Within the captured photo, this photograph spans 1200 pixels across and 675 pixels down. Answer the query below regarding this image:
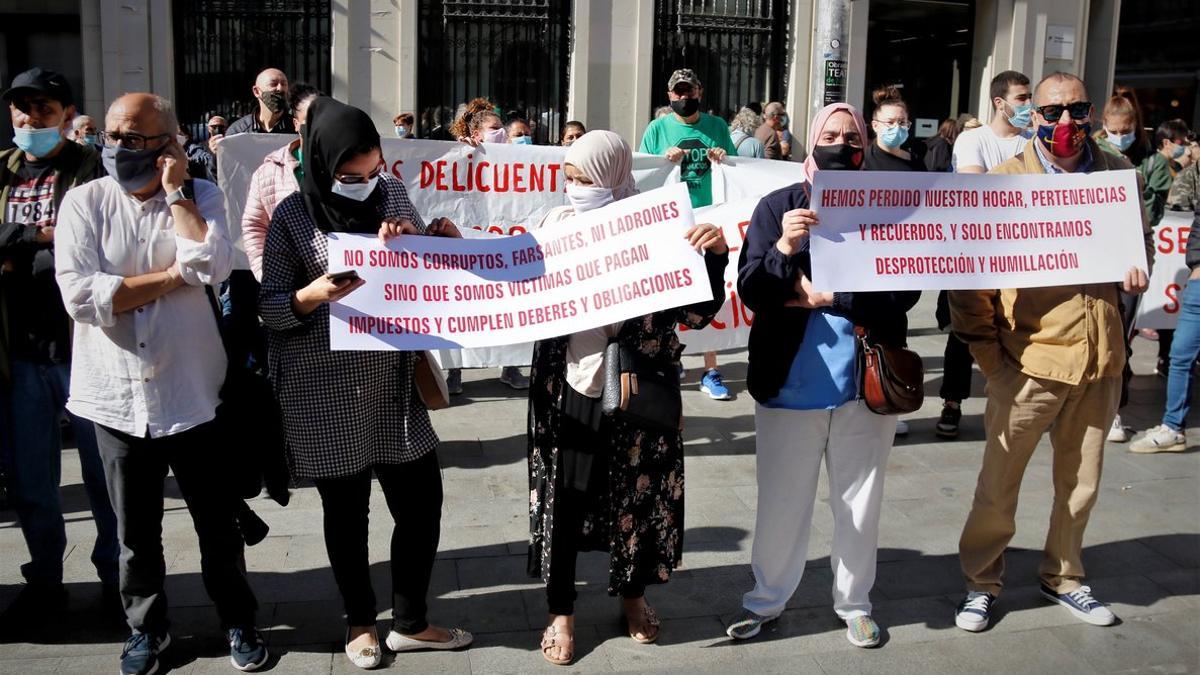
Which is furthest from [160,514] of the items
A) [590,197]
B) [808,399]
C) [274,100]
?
[274,100]

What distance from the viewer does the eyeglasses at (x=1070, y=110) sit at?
3.99 meters

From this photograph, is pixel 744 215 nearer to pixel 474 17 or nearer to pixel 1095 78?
pixel 474 17

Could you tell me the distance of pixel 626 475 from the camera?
3816 mm

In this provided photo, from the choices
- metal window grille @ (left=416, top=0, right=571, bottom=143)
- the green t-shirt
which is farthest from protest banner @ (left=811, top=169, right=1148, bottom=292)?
metal window grille @ (left=416, top=0, right=571, bottom=143)

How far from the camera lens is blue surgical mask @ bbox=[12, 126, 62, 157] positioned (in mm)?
3869

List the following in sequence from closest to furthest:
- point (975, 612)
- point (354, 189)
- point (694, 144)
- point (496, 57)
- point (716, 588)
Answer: point (354, 189)
point (975, 612)
point (716, 588)
point (694, 144)
point (496, 57)

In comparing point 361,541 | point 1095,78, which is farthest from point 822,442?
point 1095,78

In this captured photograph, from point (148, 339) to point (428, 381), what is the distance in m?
0.90

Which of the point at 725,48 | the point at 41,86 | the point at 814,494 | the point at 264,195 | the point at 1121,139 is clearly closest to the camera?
the point at 41,86

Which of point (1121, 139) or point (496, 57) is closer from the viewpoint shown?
point (1121, 139)

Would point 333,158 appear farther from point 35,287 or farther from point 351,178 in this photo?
point 35,287

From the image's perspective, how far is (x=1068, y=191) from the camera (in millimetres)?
3979

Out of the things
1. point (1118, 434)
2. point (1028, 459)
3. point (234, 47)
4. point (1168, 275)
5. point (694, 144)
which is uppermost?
point (234, 47)

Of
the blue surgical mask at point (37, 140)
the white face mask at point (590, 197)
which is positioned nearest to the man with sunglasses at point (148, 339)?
the blue surgical mask at point (37, 140)
